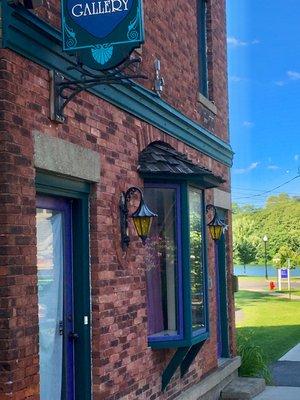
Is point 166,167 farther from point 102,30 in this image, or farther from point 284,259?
point 284,259

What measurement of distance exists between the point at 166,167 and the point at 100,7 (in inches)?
97.4

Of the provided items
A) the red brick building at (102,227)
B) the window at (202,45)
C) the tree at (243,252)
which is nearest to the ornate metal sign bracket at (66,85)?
the red brick building at (102,227)

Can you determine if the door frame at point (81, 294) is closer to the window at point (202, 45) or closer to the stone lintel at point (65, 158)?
the stone lintel at point (65, 158)

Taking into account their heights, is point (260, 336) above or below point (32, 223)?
below

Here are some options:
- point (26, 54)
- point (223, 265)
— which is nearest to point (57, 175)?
point (26, 54)

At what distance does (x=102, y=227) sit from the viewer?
19.7ft

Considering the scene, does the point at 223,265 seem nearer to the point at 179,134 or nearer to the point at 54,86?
the point at 179,134

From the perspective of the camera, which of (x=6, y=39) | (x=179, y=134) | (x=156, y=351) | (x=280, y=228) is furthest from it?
(x=280, y=228)

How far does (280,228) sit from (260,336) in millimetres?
73282

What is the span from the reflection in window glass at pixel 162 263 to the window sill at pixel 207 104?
242 cm

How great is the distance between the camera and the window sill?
30.6 ft

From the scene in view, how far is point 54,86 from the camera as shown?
5.17 metres

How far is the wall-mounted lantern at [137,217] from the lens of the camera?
6.23 m

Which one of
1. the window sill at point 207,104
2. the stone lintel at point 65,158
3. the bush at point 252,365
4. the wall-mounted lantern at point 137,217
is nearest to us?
the stone lintel at point 65,158
